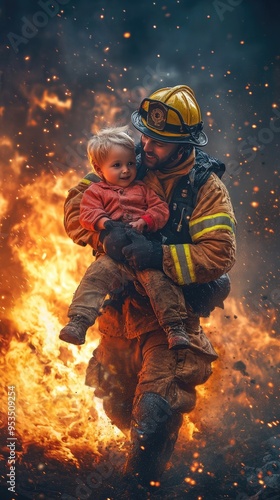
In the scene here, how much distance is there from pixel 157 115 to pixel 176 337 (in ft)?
6.26

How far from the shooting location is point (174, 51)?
828cm

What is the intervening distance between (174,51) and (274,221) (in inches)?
133

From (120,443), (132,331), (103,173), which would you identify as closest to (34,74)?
(103,173)

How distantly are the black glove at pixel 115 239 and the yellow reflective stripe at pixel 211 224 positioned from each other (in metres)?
0.58

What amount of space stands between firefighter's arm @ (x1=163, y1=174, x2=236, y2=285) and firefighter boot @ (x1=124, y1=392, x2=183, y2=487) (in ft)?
3.50

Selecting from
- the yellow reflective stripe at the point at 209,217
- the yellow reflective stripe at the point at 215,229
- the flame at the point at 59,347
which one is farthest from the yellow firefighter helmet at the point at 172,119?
the flame at the point at 59,347

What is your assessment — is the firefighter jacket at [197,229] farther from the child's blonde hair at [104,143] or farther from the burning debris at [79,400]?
the burning debris at [79,400]

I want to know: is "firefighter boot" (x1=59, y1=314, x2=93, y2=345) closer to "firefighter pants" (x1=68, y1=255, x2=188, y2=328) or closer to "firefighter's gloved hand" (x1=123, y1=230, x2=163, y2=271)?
"firefighter pants" (x1=68, y1=255, x2=188, y2=328)

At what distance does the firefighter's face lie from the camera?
421cm

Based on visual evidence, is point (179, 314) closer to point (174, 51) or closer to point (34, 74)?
point (34, 74)

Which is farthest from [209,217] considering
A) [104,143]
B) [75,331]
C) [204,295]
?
[75,331]

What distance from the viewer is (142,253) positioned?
386cm

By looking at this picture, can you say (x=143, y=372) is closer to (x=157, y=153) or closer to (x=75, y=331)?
(x=75, y=331)

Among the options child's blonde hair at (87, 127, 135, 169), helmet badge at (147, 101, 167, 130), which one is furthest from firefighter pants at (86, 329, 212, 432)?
helmet badge at (147, 101, 167, 130)
